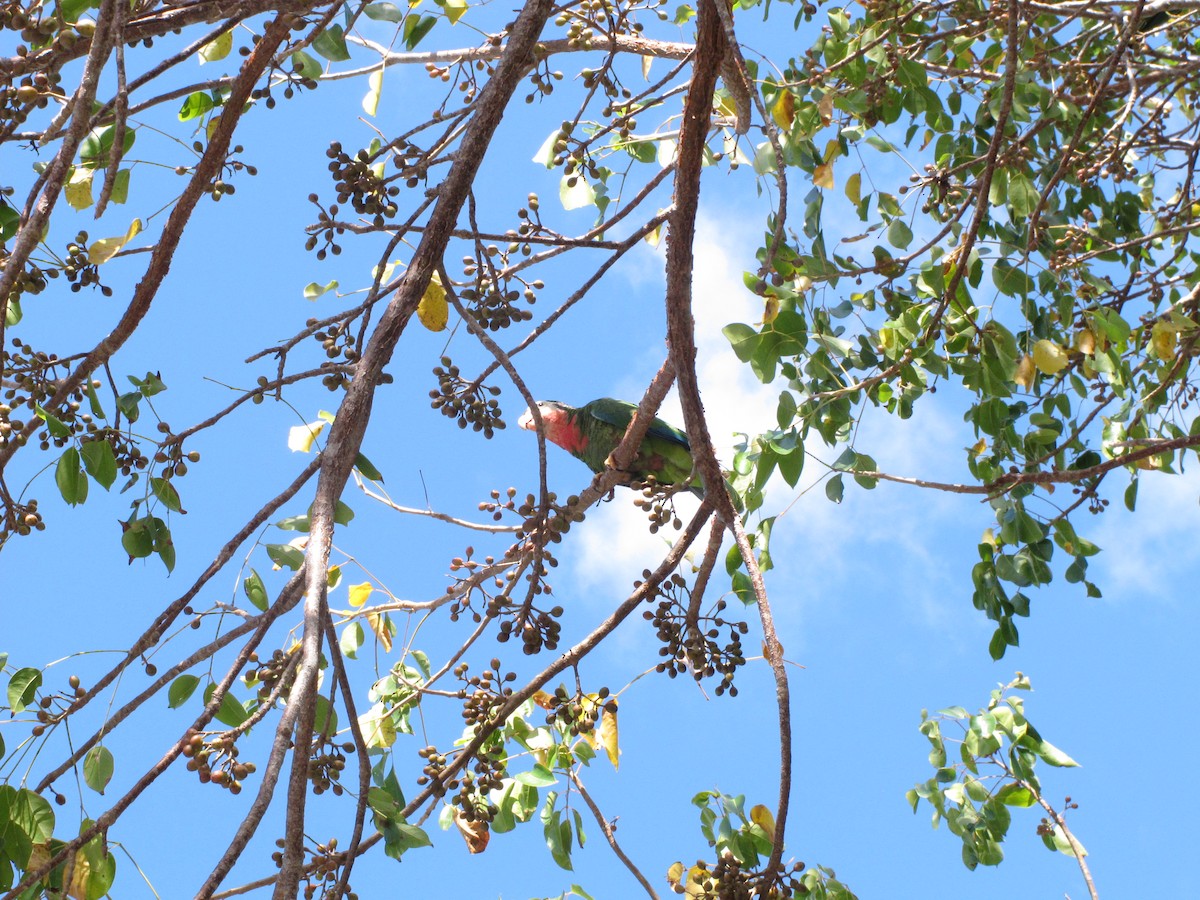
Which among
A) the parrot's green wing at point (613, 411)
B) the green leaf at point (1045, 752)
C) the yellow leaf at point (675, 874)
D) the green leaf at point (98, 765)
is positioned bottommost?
the green leaf at point (98, 765)

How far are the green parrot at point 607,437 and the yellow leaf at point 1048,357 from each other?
5.45 ft

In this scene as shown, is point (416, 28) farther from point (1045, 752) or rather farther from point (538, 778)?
point (1045, 752)

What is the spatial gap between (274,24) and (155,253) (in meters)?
0.60

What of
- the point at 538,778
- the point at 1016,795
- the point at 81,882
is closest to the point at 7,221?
the point at 81,882

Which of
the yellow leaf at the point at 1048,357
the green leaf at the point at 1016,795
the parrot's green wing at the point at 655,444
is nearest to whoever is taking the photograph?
the yellow leaf at the point at 1048,357

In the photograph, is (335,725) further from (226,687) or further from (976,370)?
(976,370)

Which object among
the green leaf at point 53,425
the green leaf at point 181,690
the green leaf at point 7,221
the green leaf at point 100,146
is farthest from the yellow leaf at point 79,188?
the green leaf at point 181,690

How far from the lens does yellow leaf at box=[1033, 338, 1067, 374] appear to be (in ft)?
8.92

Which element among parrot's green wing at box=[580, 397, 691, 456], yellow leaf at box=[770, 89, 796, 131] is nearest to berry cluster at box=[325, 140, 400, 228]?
yellow leaf at box=[770, 89, 796, 131]

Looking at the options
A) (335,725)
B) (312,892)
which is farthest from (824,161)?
(312,892)

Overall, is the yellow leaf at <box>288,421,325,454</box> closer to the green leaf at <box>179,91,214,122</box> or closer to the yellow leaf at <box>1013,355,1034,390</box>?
the green leaf at <box>179,91,214,122</box>

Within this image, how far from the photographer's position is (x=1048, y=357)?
2742mm

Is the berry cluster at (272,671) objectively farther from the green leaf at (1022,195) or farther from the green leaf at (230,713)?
the green leaf at (1022,195)

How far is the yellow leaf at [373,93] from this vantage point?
3689mm
